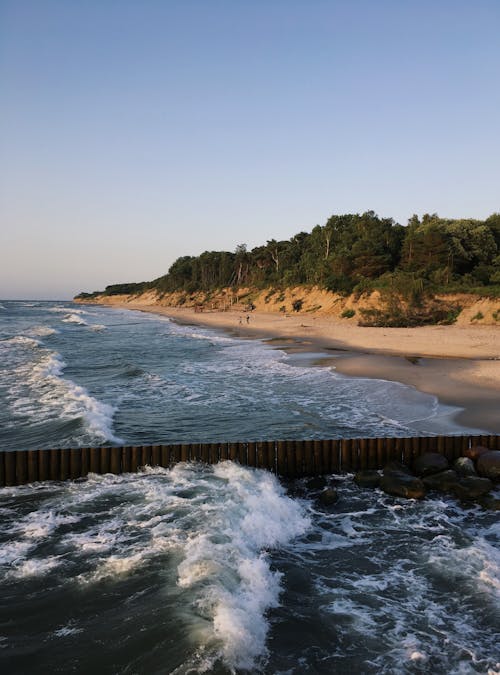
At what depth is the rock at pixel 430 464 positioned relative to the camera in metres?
13.2

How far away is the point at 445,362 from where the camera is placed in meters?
30.4

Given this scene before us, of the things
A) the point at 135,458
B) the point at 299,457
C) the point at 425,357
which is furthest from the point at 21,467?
the point at 425,357

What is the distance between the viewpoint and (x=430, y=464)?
43.4ft

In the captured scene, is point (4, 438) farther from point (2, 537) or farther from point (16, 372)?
point (16, 372)

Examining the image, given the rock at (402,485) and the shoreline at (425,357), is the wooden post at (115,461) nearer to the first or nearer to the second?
the rock at (402,485)

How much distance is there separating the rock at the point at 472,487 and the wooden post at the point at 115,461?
916cm

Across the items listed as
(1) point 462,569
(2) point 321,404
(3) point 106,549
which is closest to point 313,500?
(1) point 462,569

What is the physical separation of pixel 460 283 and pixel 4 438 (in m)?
53.4

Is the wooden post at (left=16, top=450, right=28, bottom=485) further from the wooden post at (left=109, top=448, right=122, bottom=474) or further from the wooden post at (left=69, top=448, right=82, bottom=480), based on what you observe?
the wooden post at (left=109, top=448, right=122, bottom=474)

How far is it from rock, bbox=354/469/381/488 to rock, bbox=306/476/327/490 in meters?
0.90

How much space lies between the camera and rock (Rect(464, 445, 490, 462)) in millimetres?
13461

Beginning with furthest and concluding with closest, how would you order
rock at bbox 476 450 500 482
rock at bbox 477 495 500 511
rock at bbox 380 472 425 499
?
rock at bbox 476 450 500 482 → rock at bbox 380 472 425 499 → rock at bbox 477 495 500 511

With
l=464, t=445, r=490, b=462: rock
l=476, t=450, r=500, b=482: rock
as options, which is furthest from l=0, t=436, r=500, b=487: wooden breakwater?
l=476, t=450, r=500, b=482: rock

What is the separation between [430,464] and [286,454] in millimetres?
4041
